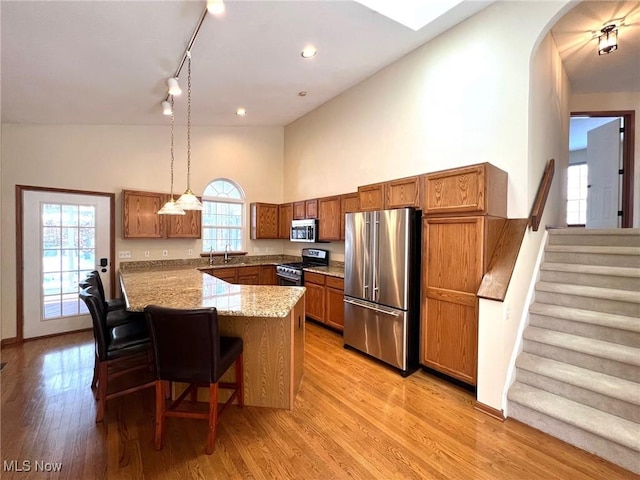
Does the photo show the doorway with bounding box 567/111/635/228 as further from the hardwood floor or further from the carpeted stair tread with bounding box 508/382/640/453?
the hardwood floor

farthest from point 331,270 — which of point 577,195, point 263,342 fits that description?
point 577,195

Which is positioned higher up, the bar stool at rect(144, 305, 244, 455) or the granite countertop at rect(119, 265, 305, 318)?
the granite countertop at rect(119, 265, 305, 318)

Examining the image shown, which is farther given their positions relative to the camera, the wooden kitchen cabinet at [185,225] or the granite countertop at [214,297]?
the wooden kitchen cabinet at [185,225]

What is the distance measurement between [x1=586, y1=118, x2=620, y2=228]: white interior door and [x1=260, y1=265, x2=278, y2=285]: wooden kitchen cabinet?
19.2ft

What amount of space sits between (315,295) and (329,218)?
4.26ft

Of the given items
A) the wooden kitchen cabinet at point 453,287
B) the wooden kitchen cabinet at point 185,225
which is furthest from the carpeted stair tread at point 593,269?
the wooden kitchen cabinet at point 185,225

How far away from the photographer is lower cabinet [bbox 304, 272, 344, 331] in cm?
408

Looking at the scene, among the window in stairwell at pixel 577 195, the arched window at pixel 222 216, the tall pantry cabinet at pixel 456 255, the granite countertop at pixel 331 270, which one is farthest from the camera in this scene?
the window in stairwell at pixel 577 195

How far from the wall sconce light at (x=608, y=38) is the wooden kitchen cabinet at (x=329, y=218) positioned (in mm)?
3681

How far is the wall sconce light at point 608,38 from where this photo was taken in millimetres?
3310

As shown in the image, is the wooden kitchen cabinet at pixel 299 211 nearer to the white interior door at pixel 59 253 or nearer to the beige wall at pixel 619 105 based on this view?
the white interior door at pixel 59 253

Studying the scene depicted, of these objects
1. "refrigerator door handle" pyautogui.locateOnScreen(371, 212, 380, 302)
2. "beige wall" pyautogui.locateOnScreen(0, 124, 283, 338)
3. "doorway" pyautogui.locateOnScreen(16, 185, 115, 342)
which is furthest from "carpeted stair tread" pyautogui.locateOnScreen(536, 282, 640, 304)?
"doorway" pyautogui.locateOnScreen(16, 185, 115, 342)

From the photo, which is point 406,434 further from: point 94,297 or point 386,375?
point 94,297

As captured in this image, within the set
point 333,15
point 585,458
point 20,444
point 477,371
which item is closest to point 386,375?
point 477,371
